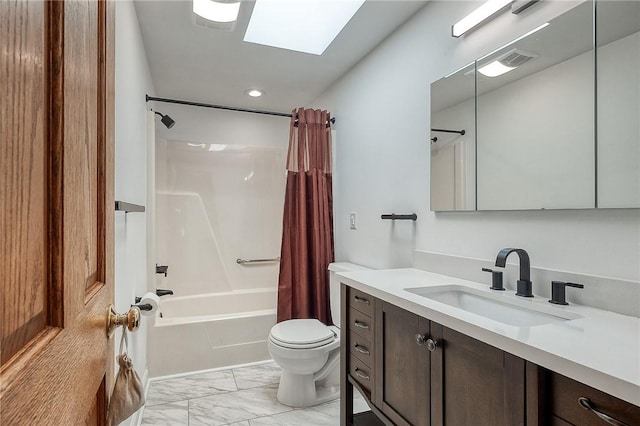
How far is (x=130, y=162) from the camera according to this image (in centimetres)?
177

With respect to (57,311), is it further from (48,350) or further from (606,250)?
(606,250)

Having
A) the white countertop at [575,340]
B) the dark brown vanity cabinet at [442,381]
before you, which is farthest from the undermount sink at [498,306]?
the dark brown vanity cabinet at [442,381]

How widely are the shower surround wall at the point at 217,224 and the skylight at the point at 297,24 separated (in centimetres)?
148

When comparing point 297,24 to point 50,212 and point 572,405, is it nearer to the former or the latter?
point 50,212

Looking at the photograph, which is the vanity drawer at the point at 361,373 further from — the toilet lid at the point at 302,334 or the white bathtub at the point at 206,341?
the white bathtub at the point at 206,341

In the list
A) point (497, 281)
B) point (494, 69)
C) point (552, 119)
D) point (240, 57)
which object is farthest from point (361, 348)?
point (240, 57)

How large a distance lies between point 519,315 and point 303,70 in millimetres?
2189

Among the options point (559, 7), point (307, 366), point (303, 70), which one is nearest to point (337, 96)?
point (303, 70)

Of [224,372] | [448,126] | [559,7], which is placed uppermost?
[559,7]

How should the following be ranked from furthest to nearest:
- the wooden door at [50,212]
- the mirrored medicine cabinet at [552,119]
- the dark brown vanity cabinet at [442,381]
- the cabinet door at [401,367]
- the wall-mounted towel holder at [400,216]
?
the wall-mounted towel holder at [400,216] < the cabinet door at [401,367] < the mirrored medicine cabinet at [552,119] < the dark brown vanity cabinet at [442,381] < the wooden door at [50,212]

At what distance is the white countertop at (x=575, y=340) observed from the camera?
0.69 m

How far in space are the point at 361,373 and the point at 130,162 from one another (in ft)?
5.03

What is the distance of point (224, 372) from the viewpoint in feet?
8.74

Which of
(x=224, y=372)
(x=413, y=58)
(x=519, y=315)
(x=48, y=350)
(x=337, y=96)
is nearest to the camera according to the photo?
(x=48, y=350)
